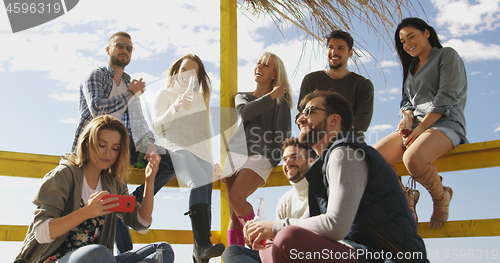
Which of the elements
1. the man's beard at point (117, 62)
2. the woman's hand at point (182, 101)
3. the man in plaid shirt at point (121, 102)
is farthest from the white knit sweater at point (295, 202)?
the man's beard at point (117, 62)

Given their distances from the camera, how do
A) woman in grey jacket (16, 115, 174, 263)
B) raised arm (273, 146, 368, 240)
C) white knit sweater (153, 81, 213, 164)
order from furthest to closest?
white knit sweater (153, 81, 213, 164) → woman in grey jacket (16, 115, 174, 263) → raised arm (273, 146, 368, 240)

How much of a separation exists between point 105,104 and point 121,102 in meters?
0.11

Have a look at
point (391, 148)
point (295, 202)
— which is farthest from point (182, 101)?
point (391, 148)

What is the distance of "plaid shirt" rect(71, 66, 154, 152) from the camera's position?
2.64 meters

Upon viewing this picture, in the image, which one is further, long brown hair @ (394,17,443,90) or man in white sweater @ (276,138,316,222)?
long brown hair @ (394,17,443,90)

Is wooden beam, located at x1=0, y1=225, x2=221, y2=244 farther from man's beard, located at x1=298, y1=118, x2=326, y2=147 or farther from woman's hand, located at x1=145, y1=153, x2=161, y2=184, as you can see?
man's beard, located at x1=298, y1=118, x2=326, y2=147

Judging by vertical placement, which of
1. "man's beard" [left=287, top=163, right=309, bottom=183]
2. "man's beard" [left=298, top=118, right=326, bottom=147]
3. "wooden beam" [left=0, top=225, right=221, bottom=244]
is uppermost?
"man's beard" [left=298, top=118, right=326, bottom=147]

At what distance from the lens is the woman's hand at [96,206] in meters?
1.90

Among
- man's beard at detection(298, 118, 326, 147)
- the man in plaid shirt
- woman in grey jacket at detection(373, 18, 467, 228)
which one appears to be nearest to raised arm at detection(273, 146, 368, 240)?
man's beard at detection(298, 118, 326, 147)

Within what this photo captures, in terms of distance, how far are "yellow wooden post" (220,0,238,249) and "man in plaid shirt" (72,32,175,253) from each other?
75 cm

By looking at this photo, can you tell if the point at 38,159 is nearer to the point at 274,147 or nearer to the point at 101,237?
the point at 101,237

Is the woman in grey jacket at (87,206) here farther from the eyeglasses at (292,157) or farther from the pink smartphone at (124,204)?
the eyeglasses at (292,157)

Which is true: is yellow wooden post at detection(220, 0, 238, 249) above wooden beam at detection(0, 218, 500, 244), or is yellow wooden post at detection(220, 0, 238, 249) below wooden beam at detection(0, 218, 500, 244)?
above

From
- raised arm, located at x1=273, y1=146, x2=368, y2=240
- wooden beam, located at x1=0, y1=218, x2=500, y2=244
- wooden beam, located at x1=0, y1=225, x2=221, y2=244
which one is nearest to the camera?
raised arm, located at x1=273, y1=146, x2=368, y2=240
